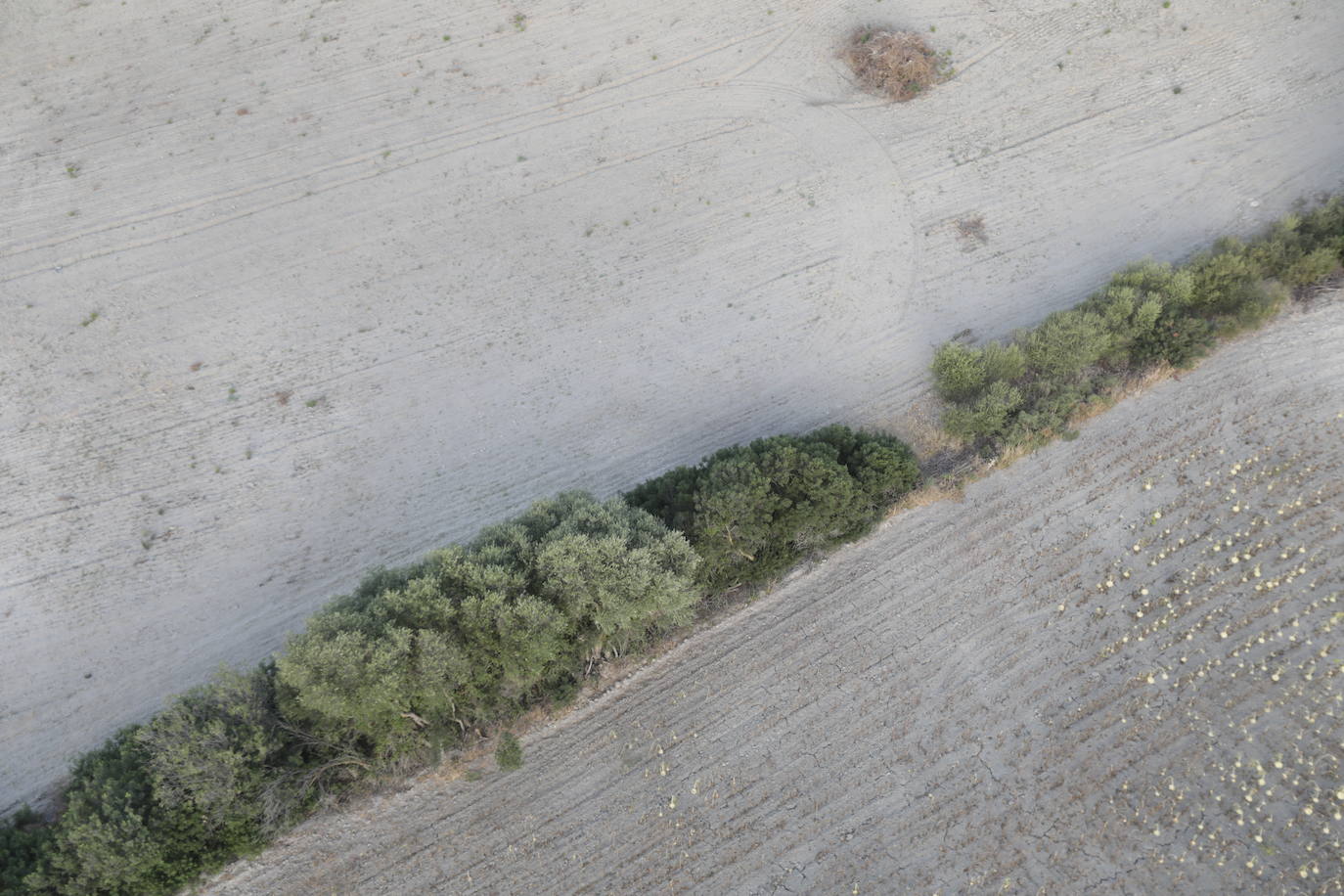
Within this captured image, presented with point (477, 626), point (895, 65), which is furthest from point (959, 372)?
point (477, 626)

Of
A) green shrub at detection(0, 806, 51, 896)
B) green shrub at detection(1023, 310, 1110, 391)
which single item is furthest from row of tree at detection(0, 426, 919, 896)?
green shrub at detection(1023, 310, 1110, 391)

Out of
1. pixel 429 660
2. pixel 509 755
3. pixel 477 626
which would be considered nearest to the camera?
pixel 429 660

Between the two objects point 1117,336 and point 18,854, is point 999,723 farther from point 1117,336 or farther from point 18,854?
point 18,854

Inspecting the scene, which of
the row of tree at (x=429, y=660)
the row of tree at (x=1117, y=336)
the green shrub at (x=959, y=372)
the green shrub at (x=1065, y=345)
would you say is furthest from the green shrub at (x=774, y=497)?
the green shrub at (x=1065, y=345)

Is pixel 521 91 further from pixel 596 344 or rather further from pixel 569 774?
pixel 569 774

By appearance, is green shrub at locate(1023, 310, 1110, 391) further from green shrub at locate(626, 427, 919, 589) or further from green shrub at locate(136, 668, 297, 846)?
green shrub at locate(136, 668, 297, 846)

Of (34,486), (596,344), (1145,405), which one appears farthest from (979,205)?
(34,486)
